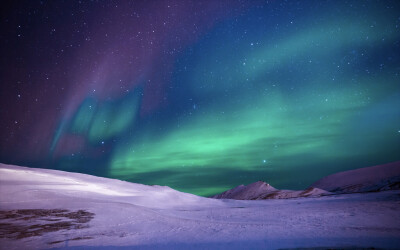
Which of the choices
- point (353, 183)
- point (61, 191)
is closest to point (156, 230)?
point (61, 191)

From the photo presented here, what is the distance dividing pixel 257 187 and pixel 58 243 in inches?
2983

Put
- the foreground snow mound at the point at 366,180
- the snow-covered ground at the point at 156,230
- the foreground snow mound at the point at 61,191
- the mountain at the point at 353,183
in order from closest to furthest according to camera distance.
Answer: the snow-covered ground at the point at 156,230, the foreground snow mound at the point at 61,191, the foreground snow mound at the point at 366,180, the mountain at the point at 353,183

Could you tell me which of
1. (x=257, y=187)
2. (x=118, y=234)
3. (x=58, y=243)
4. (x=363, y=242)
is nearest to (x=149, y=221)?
(x=118, y=234)

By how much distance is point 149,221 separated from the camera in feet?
23.9

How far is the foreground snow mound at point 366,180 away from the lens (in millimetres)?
46375

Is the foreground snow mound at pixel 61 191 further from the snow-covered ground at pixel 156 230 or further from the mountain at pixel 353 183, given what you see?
the mountain at pixel 353 183

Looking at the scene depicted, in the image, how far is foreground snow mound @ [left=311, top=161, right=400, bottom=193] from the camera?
152 feet

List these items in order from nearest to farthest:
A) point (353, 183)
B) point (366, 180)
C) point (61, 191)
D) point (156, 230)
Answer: point (156, 230)
point (61, 191)
point (366, 180)
point (353, 183)

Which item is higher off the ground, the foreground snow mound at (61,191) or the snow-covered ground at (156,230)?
the foreground snow mound at (61,191)

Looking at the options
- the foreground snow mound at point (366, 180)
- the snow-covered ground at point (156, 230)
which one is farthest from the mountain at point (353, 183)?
the snow-covered ground at point (156, 230)

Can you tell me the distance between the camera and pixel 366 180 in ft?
175

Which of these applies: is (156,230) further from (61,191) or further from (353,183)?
(353,183)

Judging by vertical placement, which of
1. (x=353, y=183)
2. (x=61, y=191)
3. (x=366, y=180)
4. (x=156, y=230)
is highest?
(x=61, y=191)

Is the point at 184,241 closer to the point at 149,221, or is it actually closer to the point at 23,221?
the point at 149,221
